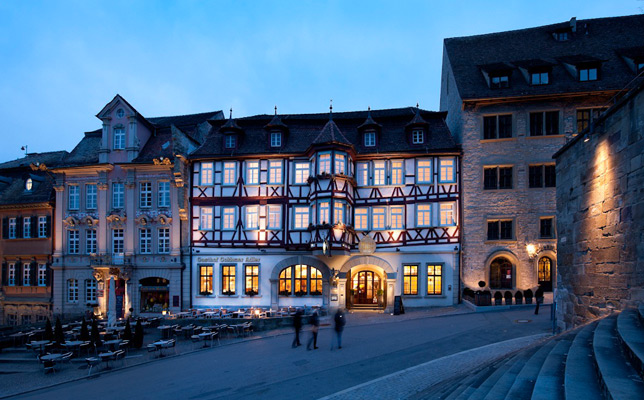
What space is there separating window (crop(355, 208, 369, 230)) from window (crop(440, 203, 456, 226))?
463 cm

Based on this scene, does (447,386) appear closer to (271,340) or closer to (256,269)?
(271,340)

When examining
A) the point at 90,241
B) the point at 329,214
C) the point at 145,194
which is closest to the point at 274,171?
the point at 329,214

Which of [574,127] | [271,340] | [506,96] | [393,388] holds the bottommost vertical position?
[271,340]

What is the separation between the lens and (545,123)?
25.1 m

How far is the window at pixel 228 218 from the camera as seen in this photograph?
90.4 ft

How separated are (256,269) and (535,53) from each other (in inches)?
920

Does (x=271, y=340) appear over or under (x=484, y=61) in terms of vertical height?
under

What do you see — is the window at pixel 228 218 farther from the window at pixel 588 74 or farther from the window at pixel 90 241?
the window at pixel 588 74

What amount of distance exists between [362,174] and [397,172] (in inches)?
87.5

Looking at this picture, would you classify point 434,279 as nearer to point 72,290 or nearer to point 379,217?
point 379,217

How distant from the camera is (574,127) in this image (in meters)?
24.7

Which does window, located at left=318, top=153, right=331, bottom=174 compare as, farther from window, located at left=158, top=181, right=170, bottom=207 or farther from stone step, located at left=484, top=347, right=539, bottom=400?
stone step, located at left=484, top=347, right=539, bottom=400

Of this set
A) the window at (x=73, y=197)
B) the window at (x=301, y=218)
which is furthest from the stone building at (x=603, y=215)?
the window at (x=73, y=197)

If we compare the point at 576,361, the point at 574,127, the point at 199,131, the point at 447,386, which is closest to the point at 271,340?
the point at 447,386
